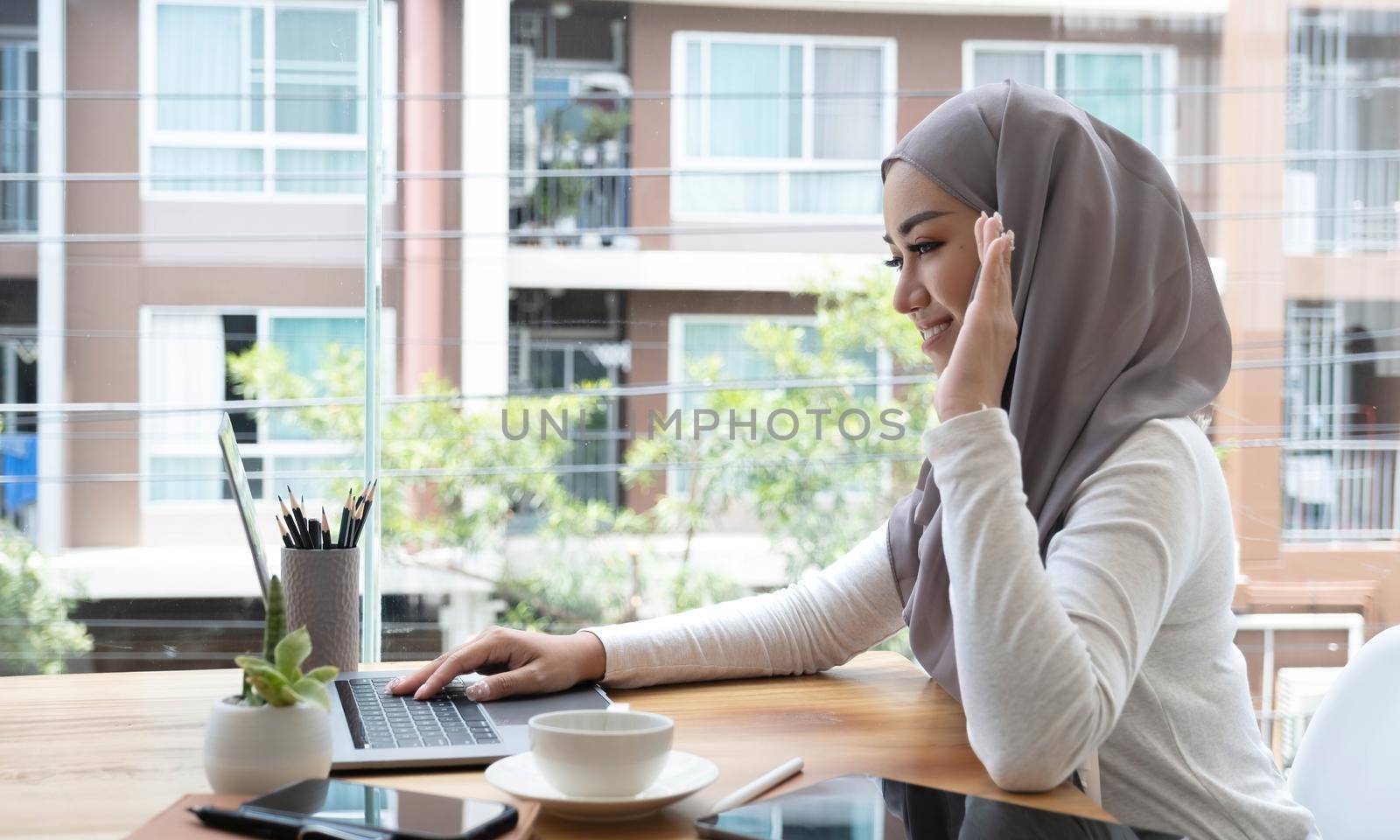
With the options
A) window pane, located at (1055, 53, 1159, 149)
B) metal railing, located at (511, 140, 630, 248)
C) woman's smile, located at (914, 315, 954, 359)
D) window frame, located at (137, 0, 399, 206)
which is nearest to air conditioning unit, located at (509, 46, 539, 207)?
metal railing, located at (511, 140, 630, 248)

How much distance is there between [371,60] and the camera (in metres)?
2.31

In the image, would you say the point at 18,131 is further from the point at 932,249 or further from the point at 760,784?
the point at 760,784

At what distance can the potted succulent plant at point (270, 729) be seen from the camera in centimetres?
79

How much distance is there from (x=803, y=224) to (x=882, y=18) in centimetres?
48

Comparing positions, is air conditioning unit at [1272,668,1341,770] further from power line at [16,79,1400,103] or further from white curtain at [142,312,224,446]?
white curtain at [142,312,224,446]

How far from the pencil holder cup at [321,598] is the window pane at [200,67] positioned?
5.03ft

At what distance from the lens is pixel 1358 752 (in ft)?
3.81

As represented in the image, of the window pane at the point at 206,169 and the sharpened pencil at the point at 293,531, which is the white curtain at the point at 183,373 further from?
the sharpened pencil at the point at 293,531

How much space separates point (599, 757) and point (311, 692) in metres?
0.20

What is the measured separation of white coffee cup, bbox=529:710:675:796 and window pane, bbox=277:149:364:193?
1886 millimetres

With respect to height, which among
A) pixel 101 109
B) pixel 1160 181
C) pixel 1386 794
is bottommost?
pixel 1386 794

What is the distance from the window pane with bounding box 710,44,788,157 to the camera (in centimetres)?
264

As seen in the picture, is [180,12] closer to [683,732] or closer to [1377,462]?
[683,732]

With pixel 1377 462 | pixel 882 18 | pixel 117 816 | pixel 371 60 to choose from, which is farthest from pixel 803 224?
pixel 117 816
